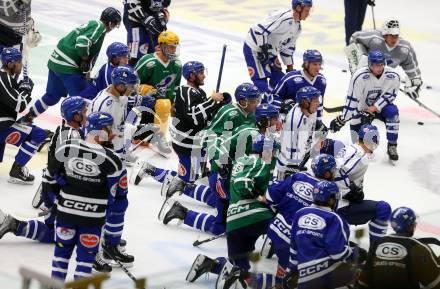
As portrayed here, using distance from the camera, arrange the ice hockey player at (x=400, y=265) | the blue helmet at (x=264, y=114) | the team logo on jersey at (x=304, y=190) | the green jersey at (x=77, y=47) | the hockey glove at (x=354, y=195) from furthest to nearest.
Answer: the green jersey at (x=77, y=47) < the blue helmet at (x=264, y=114) < the hockey glove at (x=354, y=195) < the team logo on jersey at (x=304, y=190) < the ice hockey player at (x=400, y=265)

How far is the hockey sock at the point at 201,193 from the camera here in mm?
9273

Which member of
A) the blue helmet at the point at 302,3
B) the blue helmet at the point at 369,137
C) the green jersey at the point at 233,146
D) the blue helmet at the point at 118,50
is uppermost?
the blue helmet at the point at 302,3

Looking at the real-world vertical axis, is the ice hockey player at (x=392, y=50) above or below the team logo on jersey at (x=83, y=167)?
below

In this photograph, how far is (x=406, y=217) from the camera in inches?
265

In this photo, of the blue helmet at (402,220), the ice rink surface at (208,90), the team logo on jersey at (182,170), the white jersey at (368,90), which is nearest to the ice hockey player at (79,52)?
the ice rink surface at (208,90)

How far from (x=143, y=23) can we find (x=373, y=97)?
2.85 meters

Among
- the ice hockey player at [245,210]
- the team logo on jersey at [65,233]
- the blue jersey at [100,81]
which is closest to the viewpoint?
the team logo on jersey at [65,233]

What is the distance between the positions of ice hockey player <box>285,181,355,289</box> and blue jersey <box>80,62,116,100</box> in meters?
3.18

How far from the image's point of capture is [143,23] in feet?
39.6

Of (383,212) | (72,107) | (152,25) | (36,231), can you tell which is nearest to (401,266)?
(383,212)

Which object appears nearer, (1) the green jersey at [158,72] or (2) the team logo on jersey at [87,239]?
(2) the team logo on jersey at [87,239]

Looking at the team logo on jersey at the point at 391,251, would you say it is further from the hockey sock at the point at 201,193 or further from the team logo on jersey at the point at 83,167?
the hockey sock at the point at 201,193

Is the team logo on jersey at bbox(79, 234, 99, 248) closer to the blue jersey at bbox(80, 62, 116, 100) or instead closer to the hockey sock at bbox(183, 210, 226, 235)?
the hockey sock at bbox(183, 210, 226, 235)

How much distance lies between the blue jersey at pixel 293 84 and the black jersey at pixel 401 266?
11.7 feet
